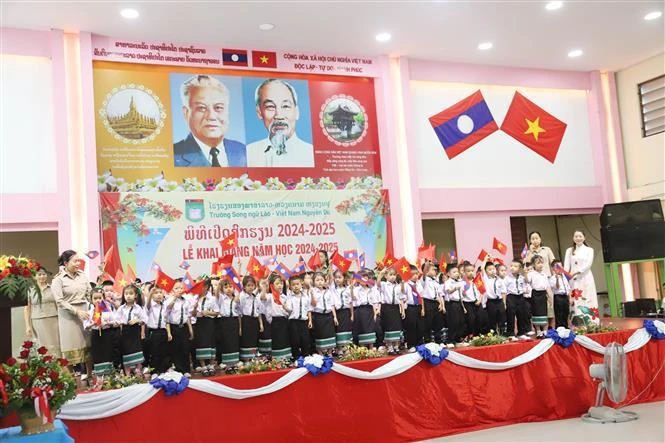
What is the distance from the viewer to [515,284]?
7582mm

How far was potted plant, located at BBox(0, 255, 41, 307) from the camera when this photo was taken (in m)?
3.44

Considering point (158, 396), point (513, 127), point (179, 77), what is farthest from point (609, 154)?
point (158, 396)

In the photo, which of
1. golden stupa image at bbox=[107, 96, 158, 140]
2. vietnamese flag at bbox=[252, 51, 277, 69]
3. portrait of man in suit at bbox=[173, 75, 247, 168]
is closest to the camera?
golden stupa image at bbox=[107, 96, 158, 140]

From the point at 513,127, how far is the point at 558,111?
104 cm

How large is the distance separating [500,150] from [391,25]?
3.01 m

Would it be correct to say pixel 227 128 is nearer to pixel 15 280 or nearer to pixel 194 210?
pixel 194 210

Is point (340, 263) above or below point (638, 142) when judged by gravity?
below

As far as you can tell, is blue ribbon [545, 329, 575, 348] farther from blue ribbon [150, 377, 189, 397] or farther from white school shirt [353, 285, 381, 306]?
blue ribbon [150, 377, 189, 397]

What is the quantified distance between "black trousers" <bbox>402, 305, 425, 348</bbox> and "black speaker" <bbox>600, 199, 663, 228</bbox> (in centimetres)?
477

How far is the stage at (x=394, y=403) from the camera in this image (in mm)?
4879

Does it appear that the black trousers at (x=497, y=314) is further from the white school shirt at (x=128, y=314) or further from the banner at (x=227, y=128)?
the white school shirt at (x=128, y=314)

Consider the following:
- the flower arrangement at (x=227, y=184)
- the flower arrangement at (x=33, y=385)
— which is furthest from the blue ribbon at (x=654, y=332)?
the flower arrangement at (x=33, y=385)

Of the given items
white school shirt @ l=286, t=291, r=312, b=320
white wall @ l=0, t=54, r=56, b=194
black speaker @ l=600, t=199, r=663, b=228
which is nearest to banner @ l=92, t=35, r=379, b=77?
white wall @ l=0, t=54, r=56, b=194

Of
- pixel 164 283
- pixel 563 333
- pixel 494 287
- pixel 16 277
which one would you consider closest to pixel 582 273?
pixel 494 287
